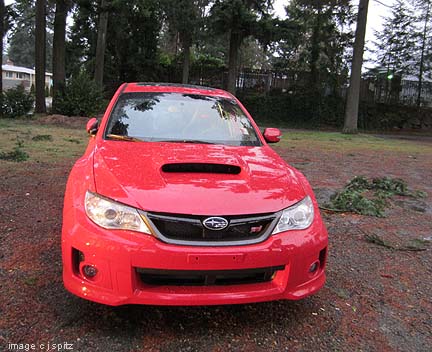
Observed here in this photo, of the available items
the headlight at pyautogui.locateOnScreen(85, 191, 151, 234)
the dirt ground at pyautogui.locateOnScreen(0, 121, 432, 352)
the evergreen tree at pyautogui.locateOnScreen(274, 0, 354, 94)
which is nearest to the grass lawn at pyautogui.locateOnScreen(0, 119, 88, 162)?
the dirt ground at pyautogui.locateOnScreen(0, 121, 432, 352)

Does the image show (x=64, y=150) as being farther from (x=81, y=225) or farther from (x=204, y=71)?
(x=204, y=71)

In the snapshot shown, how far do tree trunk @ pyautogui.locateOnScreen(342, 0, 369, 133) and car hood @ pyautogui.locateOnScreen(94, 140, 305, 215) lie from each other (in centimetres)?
1684

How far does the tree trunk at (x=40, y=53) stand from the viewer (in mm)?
17391

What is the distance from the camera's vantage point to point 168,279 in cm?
246

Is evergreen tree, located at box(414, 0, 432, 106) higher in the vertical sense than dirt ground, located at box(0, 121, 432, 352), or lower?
higher

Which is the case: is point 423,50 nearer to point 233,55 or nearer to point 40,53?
point 233,55

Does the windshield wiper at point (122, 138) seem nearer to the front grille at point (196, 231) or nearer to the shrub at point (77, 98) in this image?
the front grille at point (196, 231)

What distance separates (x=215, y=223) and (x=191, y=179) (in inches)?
17.4

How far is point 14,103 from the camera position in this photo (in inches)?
670

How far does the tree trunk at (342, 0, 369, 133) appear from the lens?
18281 millimetres

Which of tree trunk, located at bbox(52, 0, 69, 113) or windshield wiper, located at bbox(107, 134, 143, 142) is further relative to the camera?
tree trunk, located at bbox(52, 0, 69, 113)

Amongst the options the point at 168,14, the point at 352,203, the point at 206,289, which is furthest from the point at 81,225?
the point at 168,14

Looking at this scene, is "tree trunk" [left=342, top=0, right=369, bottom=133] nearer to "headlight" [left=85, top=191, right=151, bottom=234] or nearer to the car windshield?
the car windshield

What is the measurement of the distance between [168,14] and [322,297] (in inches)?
812
